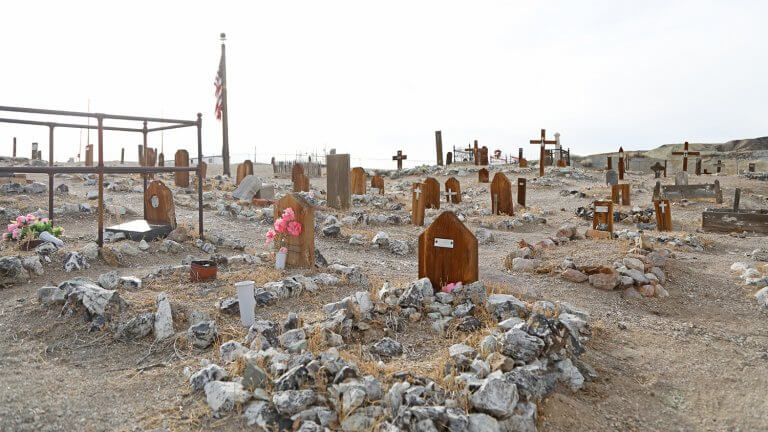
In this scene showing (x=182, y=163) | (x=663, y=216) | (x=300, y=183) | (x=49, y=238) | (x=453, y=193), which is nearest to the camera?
(x=49, y=238)

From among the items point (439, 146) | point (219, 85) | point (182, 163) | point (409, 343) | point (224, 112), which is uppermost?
point (219, 85)

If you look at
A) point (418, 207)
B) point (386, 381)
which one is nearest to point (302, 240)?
point (386, 381)

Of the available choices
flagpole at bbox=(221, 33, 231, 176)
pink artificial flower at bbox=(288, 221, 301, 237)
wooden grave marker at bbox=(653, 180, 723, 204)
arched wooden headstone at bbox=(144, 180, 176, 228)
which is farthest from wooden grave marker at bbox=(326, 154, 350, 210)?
flagpole at bbox=(221, 33, 231, 176)

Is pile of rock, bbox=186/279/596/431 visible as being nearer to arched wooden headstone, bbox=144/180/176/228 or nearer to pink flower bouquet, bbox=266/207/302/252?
pink flower bouquet, bbox=266/207/302/252

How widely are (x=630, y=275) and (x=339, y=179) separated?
1015 centimetres

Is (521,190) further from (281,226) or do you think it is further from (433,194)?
(281,226)

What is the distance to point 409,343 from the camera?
452 centimetres

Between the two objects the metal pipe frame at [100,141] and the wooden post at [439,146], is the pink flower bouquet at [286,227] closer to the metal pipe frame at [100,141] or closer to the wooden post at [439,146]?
the metal pipe frame at [100,141]

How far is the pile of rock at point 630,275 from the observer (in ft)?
22.8

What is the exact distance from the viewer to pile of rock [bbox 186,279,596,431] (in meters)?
3.05

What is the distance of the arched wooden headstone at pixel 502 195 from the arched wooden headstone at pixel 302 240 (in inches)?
346

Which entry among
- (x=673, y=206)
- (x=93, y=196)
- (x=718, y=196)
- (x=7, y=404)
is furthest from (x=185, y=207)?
(x=718, y=196)

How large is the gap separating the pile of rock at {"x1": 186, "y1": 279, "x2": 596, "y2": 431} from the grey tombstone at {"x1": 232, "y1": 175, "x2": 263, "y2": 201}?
1240 cm

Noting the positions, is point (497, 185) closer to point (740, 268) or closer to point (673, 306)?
point (740, 268)
